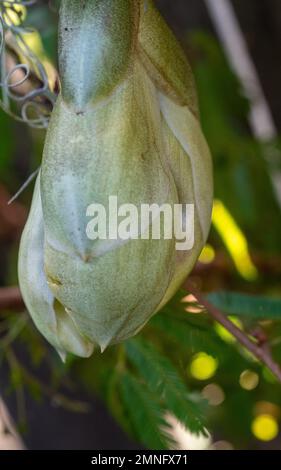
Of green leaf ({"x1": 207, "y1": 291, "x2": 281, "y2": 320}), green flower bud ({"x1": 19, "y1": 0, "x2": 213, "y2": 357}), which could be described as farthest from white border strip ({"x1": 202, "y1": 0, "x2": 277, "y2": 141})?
green flower bud ({"x1": 19, "y1": 0, "x2": 213, "y2": 357})

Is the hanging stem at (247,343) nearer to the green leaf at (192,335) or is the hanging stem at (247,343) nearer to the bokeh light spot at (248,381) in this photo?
the green leaf at (192,335)

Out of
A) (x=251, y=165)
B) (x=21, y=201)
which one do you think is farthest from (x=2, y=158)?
(x=251, y=165)

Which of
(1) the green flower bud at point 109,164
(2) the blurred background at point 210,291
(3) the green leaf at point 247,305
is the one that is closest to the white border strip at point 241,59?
(2) the blurred background at point 210,291

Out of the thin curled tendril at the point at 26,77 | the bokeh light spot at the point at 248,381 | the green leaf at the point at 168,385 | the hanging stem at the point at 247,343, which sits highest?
the thin curled tendril at the point at 26,77

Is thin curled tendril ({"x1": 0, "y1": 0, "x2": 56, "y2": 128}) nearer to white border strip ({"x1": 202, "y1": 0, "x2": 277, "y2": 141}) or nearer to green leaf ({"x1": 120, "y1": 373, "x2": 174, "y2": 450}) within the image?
green leaf ({"x1": 120, "y1": 373, "x2": 174, "y2": 450})

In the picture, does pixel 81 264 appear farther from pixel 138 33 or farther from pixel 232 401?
pixel 232 401

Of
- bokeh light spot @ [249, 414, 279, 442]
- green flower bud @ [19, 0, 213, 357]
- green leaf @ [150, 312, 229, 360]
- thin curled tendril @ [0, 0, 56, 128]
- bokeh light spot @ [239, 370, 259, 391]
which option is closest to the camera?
green flower bud @ [19, 0, 213, 357]

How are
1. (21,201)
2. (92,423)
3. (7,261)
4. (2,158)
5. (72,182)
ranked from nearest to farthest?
1. (72,182)
2. (2,158)
3. (21,201)
4. (7,261)
5. (92,423)
